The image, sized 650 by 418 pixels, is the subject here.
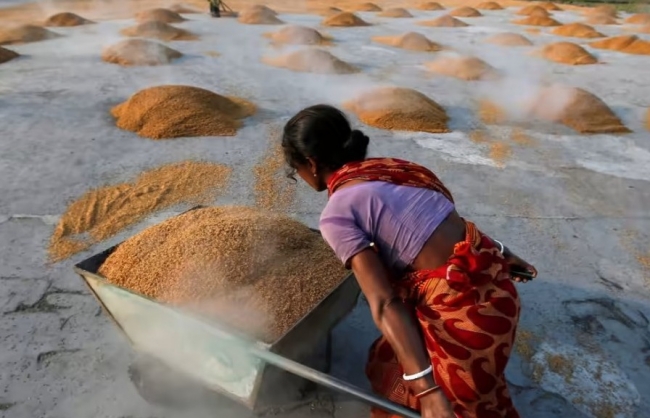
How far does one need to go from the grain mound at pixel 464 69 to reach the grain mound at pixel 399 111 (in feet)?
6.04

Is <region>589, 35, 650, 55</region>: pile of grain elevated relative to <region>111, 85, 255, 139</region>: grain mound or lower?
lower

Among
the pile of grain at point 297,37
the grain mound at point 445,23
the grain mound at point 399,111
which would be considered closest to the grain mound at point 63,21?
the pile of grain at point 297,37

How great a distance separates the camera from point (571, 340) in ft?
7.80

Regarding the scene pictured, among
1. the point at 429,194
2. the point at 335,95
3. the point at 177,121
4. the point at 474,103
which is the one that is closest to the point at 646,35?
the point at 474,103

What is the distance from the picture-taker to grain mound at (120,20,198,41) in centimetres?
931

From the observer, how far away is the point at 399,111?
515cm

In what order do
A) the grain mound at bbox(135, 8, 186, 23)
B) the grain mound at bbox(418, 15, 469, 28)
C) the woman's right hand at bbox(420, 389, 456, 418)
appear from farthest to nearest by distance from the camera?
the grain mound at bbox(418, 15, 469, 28)
the grain mound at bbox(135, 8, 186, 23)
the woman's right hand at bbox(420, 389, 456, 418)

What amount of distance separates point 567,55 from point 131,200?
8077 mm

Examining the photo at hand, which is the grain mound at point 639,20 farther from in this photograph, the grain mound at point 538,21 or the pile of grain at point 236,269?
the pile of grain at point 236,269

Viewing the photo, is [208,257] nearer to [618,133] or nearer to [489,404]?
[489,404]

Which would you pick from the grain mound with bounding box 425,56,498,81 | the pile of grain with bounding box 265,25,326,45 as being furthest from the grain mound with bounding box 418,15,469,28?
the grain mound with bounding box 425,56,498,81

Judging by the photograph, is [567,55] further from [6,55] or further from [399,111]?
[6,55]

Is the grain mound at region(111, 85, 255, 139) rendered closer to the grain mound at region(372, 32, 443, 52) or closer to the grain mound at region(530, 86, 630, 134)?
the grain mound at region(530, 86, 630, 134)

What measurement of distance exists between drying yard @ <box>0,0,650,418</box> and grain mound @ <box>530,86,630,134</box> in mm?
26
